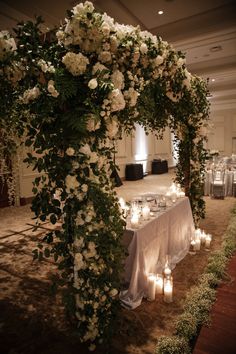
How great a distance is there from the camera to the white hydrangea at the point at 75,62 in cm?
156

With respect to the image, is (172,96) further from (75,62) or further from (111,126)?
(75,62)

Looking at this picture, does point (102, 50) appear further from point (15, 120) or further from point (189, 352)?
point (189, 352)

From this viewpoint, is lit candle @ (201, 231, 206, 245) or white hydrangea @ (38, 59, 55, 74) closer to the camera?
white hydrangea @ (38, 59, 55, 74)

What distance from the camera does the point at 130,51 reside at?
1.88m

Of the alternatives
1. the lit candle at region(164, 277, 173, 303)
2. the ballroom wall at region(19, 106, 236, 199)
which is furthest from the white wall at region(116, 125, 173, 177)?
the lit candle at region(164, 277, 173, 303)

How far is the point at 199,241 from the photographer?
3656mm

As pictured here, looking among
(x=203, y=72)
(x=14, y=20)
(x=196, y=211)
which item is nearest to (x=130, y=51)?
(x=196, y=211)

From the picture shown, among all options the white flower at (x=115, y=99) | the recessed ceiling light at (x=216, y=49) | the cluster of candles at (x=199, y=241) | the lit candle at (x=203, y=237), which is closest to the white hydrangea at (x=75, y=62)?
the white flower at (x=115, y=99)

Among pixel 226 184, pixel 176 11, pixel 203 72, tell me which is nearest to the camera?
pixel 176 11

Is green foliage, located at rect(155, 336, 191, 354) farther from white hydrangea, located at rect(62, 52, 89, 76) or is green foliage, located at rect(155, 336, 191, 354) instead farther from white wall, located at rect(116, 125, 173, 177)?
white wall, located at rect(116, 125, 173, 177)

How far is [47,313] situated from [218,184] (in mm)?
5582

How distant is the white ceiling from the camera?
4.29 meters

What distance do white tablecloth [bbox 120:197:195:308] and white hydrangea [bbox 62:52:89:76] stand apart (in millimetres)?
1482

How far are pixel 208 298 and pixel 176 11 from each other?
4.73 m
